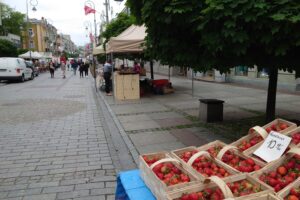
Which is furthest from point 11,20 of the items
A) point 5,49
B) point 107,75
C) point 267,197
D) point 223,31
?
point 267,197

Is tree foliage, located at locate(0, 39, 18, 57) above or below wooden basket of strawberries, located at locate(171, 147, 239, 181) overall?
above

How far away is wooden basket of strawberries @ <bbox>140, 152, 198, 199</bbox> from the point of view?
2457mm

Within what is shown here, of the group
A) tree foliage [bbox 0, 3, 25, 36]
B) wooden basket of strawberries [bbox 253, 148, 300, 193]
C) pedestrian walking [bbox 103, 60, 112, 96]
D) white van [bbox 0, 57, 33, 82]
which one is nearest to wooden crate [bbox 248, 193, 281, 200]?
wooden basket of strawberries [bbox 253, 148, 300, 193]

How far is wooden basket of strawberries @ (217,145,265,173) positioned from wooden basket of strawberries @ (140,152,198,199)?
1.43 ft

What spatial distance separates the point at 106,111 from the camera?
1079 cm

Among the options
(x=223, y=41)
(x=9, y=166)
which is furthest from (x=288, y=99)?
(x=9, y=166)

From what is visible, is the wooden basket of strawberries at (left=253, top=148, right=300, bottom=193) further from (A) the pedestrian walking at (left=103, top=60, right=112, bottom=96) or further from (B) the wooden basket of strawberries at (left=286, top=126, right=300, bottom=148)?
(A) the pedestrian walking at (left=103, top=60, right=112, bottom=96)

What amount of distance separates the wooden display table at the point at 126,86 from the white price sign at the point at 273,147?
10.4 meters

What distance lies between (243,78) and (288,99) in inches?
272

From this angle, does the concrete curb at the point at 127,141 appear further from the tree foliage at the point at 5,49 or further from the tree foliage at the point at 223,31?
the tree foliage at the point at 5,49

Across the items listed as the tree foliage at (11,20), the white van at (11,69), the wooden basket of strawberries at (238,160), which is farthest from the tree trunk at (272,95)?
the tree foliage at (11,20)

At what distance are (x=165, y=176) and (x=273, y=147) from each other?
1054 millimetres

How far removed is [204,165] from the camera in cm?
283

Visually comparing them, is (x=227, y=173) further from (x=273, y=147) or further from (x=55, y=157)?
(x=55, y=157)
